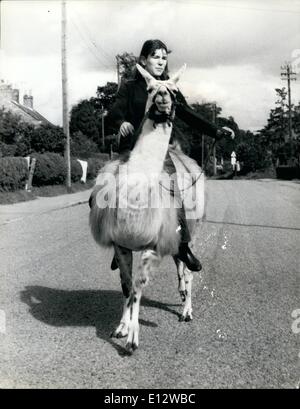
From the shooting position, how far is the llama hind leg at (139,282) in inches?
212

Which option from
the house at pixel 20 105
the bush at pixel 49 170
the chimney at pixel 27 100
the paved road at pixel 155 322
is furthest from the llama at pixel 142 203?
the chimney at pixel 27 100

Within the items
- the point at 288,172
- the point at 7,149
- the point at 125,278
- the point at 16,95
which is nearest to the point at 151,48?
the point at 125,278

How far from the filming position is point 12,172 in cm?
2377

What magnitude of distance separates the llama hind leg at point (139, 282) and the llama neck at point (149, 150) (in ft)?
2.45

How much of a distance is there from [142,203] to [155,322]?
163 cm

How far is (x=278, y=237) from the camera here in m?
12.9

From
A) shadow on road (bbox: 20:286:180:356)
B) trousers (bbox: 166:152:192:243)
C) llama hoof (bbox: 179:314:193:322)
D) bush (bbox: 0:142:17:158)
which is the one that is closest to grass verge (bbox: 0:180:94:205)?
bush (bbox: 0:142:17:158)

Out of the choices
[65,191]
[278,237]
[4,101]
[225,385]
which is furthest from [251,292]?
[4,101]

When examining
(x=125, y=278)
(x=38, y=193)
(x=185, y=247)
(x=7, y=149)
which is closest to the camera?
(x=125, y=278)

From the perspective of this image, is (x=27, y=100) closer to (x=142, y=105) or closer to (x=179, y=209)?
(x=142, y=105)

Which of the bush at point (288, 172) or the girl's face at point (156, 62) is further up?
the bush at point (288, 172)

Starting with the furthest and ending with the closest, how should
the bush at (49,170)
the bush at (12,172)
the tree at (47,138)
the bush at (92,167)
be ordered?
the bush at (92,167)
the tree at (47,138)
the bush at (49,170)
the bush at (12,172)

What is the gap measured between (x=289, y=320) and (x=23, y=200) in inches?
751

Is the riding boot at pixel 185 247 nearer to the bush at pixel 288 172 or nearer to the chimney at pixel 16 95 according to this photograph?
the bush at pixel 288 172
